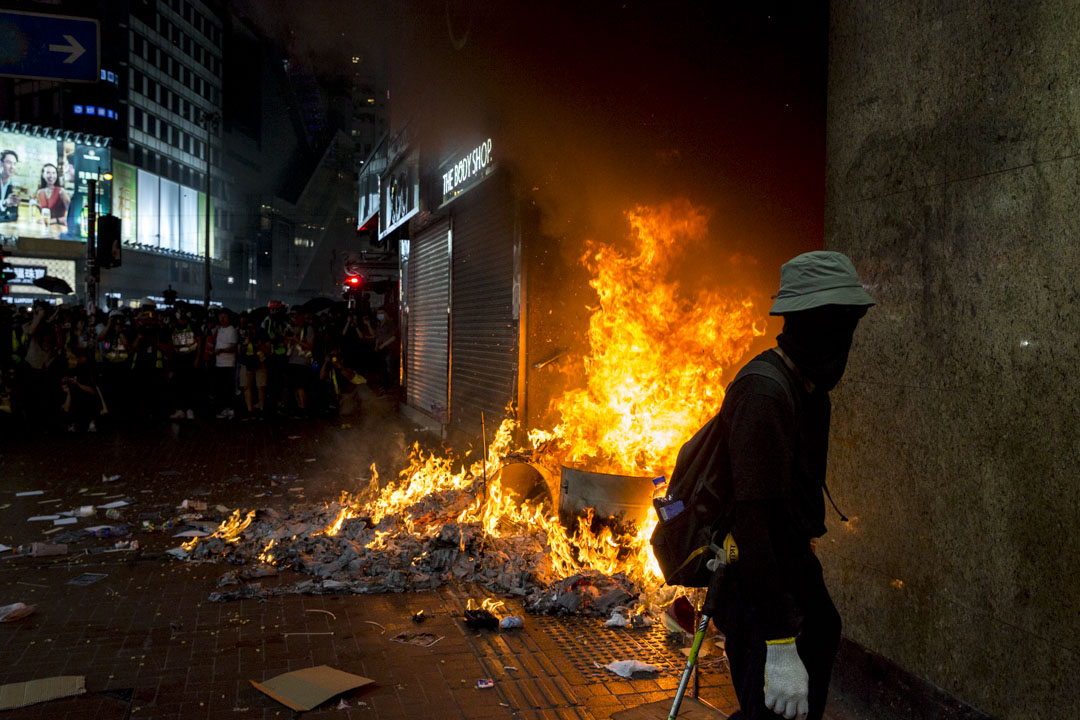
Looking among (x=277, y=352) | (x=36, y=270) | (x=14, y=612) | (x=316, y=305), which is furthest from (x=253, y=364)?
(x=36, y=270)

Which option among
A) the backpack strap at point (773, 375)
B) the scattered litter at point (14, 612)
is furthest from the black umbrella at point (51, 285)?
the backpack strap at point (773, 375)

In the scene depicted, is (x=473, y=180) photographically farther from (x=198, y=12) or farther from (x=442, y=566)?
(x=198, y=12)

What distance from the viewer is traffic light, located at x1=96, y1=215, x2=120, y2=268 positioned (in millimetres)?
16625

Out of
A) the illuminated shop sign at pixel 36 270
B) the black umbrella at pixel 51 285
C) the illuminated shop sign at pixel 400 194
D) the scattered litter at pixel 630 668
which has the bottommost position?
the scattered litter at pixel 630 668

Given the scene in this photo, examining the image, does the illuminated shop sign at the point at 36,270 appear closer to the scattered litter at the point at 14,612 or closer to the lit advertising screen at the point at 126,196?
the lit advertising screen at the point at 126,196

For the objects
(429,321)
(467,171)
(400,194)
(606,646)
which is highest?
(400,194)

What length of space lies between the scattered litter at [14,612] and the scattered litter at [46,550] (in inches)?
54.5

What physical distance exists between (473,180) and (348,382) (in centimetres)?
794

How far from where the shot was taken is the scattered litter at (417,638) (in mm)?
4684

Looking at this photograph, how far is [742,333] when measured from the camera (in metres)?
7.42

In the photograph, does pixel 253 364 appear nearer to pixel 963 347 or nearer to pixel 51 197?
pixel 963 347

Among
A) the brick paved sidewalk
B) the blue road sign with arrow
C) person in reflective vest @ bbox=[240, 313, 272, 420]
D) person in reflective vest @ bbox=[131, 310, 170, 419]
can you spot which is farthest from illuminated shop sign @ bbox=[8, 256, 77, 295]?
the brick paved sidewalk

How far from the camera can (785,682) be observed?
7.09 feet

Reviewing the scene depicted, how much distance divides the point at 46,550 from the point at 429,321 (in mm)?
8369
